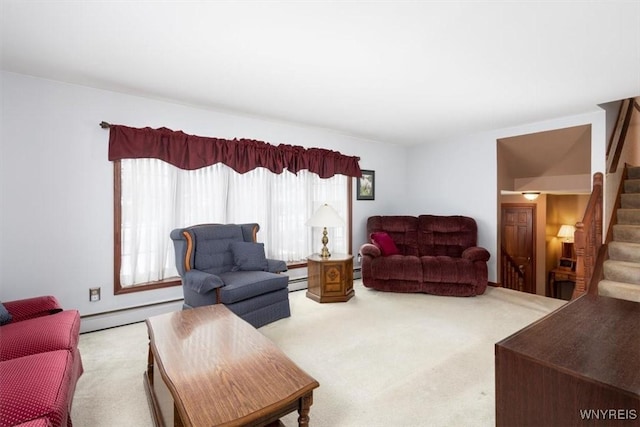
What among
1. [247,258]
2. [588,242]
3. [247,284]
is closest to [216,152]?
[247,258]

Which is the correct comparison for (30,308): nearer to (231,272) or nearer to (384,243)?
(231,272)

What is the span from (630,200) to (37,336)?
18.8 feet

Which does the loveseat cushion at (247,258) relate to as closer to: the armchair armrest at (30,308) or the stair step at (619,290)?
the armchair armrest at (30,308)

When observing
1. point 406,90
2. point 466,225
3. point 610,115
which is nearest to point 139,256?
point 406,90

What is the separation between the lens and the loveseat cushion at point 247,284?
8.82 feet

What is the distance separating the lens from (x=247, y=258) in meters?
3.26

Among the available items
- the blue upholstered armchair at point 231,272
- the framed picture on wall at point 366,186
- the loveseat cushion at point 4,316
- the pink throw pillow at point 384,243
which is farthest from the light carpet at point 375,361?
the framed picture on wall at point 366,186

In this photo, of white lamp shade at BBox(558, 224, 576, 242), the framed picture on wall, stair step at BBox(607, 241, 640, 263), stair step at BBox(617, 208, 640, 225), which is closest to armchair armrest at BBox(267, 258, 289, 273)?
the framed picture on wall

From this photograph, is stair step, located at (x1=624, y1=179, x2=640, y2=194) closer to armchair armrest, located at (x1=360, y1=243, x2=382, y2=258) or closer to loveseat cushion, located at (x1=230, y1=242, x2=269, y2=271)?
armchair armrest, located at (x1=360, y1=243, x2=382, y2=258)

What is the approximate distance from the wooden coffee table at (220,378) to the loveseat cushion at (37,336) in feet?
1.45

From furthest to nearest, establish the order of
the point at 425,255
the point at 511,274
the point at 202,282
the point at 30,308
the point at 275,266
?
the point at 511,274
the point at 425,255
the point at 275,266
the point at 202,282
the point at 30,308

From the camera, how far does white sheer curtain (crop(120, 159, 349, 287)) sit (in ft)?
10.3

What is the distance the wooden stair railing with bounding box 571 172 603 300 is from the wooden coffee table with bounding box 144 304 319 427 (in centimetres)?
293

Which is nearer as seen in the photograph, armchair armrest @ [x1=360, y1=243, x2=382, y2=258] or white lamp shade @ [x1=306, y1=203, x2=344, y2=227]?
white lamp shade @ [x1=306, y1=203, x2=344, y2=227]
